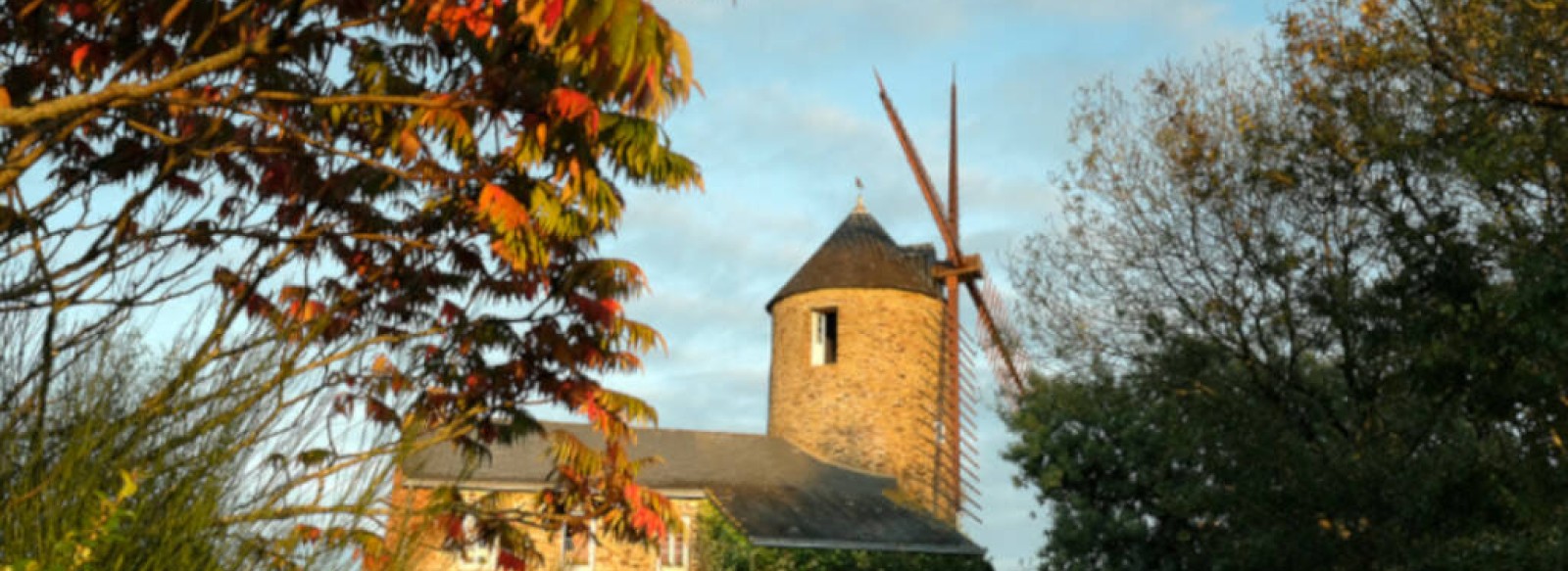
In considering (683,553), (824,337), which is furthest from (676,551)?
(824,337)

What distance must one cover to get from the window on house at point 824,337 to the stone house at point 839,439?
0.13ft

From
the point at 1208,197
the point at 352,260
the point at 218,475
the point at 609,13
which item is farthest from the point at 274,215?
the point at 1208,197

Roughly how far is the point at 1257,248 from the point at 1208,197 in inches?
35.1

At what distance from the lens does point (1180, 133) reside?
16.9 metres

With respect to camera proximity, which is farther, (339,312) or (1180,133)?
(1180,133)

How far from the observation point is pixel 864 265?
34.3m

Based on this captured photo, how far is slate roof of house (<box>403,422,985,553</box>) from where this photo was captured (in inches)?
1072

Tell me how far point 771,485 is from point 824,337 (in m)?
6.05

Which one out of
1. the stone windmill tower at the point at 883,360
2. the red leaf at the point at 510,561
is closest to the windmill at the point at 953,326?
the stone windmill tower at the point at 883,360

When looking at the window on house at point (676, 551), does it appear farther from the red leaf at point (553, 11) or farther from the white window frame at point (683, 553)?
the red leaf at point (553, 11)

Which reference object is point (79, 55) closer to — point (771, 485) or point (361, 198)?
point (361, 198)

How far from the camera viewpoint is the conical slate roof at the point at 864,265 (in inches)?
1339

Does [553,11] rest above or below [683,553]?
below

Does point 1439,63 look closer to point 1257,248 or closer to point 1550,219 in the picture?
point 1550,219
